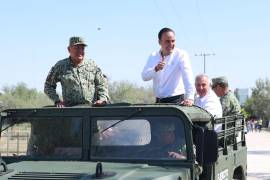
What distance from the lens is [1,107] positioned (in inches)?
223

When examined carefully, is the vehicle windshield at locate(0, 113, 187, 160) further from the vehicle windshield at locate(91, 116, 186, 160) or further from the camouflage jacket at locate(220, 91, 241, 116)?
the camouflage jacket at locate(220, 91, 241, 116)

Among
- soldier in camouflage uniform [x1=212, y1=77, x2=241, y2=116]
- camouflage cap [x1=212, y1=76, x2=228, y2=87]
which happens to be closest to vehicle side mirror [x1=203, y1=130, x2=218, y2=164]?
soldier in camouflage uniform [x1=212, y1=77, x2=241, y2=116]

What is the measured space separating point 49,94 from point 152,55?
3.76 ft

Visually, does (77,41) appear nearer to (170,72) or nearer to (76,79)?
(76,79)

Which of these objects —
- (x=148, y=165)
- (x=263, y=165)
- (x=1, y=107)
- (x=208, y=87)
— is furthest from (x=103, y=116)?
(x=263, y=165)

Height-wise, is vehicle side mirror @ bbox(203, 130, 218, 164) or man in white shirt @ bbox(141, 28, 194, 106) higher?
man in white shirt @ bbox(141, 28, 194, 106)

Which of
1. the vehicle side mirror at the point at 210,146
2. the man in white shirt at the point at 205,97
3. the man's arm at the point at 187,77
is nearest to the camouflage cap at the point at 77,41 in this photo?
the man's arm at the point at 187,77

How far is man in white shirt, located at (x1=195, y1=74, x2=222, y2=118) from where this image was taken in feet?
20.7

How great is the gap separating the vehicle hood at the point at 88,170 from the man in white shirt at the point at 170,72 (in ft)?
4.40

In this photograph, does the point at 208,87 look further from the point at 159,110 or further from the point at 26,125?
the point at 26,125

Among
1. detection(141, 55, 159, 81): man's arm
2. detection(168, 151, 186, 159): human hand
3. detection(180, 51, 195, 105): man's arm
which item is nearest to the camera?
detection(168, 151, 186, 159): human hand

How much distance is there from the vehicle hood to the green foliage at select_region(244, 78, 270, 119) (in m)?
90.5

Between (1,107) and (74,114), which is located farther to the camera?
(1,107)

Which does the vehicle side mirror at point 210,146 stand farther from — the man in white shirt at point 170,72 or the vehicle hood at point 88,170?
the man in white shirt at point 170,72
